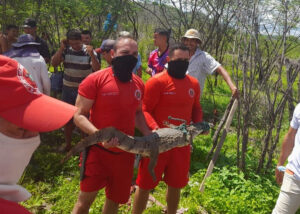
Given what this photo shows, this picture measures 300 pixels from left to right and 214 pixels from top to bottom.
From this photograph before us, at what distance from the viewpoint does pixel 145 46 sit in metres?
14.8

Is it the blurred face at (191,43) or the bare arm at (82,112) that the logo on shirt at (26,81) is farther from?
the blurred face at (191,43)

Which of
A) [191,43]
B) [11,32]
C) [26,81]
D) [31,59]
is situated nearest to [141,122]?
[26,81]

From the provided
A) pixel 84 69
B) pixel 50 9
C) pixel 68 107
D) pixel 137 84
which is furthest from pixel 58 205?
pixel 50 9

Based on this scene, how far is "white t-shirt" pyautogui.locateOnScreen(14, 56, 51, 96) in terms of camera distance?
3.24 m

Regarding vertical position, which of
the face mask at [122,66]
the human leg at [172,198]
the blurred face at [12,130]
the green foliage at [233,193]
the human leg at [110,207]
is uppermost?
the face mask at [122,66]

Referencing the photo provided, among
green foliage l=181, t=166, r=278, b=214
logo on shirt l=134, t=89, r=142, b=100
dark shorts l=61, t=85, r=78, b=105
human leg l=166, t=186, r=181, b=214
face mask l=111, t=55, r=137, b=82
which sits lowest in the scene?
green foliage l=181, t=166, r=278, b=214

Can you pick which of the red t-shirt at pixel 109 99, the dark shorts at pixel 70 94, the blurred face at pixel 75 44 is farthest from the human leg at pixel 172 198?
the blurred face at pixel 75 44

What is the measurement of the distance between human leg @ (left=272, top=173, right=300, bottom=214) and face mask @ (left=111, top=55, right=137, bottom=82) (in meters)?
1.66

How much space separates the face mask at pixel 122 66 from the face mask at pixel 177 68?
0.54 m

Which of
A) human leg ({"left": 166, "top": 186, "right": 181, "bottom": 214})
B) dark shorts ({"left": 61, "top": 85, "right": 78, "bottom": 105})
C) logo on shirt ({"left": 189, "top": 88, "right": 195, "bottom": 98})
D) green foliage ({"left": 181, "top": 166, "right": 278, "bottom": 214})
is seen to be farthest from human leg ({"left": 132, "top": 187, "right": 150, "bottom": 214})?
dark shorts ({"left": 61, "top": 85, "right": 78, "bottom": 105})

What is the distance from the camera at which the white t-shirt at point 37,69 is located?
3.24m

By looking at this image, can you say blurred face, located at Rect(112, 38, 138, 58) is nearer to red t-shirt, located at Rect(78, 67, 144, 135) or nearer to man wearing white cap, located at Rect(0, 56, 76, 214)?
red t-shirt, located at Rect(78, 67, 144, 135)

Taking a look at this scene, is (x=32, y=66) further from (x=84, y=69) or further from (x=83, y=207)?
(x=83, y=207)

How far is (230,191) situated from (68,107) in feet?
9.70
